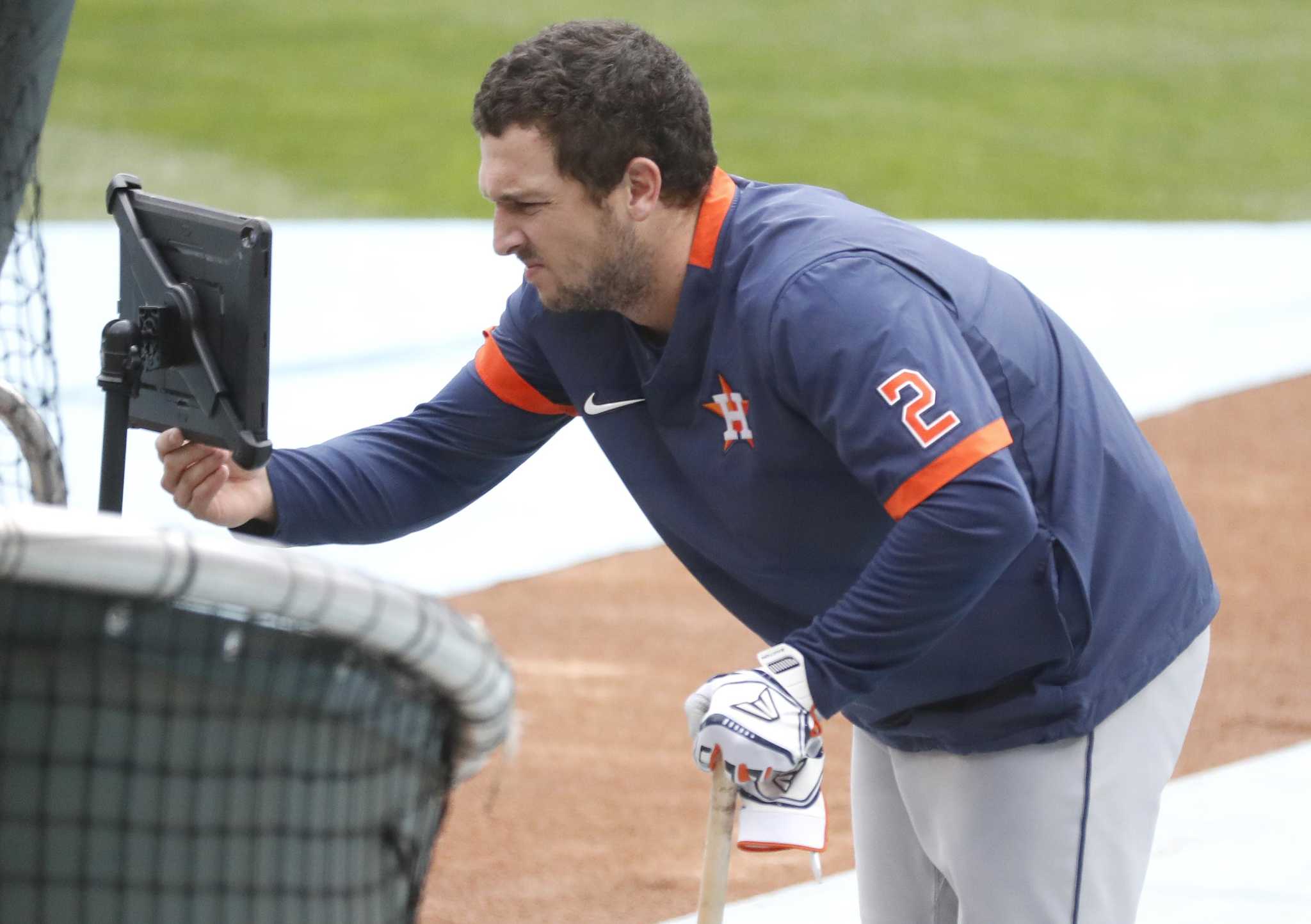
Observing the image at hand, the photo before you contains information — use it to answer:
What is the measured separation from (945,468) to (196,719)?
3.56 feet

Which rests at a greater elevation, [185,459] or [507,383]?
[507,383]

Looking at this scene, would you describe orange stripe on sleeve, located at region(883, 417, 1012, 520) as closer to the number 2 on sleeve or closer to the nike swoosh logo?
the number 2 on sleeve

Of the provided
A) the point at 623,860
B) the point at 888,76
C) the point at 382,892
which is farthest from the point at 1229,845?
the point at 888,76

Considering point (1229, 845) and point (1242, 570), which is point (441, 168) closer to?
point (1242, 570)

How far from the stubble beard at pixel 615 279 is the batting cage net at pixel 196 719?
1069 millimetres

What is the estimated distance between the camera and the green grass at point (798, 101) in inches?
647

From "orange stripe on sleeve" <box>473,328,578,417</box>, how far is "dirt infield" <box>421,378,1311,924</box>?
2.63 ft

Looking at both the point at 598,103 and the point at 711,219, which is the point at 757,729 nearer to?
the point at 711,219

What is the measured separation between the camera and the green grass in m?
16.4

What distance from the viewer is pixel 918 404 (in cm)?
212

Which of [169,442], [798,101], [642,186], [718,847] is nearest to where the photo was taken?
[718,847]

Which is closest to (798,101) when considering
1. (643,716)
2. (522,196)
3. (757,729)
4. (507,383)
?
(643,716)

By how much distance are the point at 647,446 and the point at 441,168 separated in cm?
1510

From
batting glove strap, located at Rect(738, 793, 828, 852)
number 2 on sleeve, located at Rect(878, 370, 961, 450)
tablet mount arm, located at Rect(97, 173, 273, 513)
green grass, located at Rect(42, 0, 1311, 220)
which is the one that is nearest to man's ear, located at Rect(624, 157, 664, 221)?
number 2 on sleeve, located at Rect(878, 370, 961, 450)
